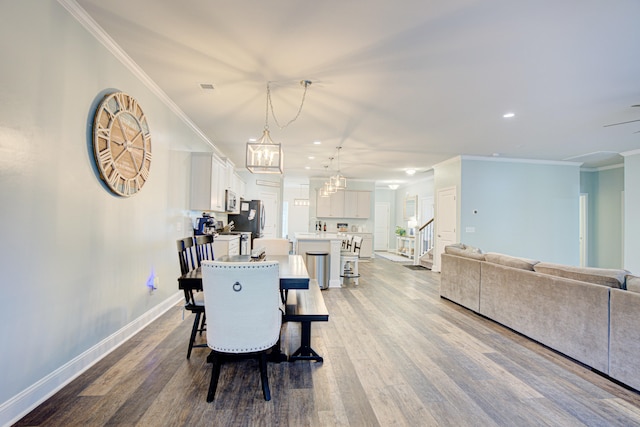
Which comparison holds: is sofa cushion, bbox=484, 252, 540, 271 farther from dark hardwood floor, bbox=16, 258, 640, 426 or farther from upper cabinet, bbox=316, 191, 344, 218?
upper cabinet, bbox=316, 191, 344, 218

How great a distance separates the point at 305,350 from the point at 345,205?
745 centimetres

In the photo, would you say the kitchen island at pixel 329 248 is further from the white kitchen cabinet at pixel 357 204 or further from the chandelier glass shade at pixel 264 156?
the white kitchen cabinet at pixel 357 204

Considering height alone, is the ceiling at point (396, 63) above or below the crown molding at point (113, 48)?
above

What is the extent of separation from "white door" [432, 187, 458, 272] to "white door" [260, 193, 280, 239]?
4.87m

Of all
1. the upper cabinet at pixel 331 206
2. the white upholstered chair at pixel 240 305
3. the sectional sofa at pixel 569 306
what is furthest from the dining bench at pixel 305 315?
the upper cabinet at pixel 331 206

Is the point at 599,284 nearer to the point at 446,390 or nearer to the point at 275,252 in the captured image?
the point at 446,390

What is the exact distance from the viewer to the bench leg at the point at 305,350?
254cm

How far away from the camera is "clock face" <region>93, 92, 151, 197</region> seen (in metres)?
2.36

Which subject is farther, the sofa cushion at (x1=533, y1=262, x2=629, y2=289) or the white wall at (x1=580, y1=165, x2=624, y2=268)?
the white wall at (x1=580, y1=165, x2=624, y2=268)

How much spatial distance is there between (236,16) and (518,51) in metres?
2.36

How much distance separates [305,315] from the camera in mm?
2330

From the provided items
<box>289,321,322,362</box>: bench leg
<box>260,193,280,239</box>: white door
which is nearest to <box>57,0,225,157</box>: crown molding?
<box>289,321,322,362</box>: bench leg

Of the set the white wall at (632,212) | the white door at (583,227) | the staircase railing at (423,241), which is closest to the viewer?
the white wall at (632,212)

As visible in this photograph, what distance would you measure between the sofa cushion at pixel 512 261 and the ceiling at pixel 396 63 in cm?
190
